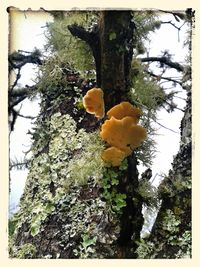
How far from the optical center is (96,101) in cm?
214

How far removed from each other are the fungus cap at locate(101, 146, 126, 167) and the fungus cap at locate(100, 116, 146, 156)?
0.07 ft

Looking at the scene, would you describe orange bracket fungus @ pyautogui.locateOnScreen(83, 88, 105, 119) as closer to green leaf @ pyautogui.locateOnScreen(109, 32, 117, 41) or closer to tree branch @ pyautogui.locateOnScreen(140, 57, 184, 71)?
green leaf @ pyautogui.locateOnScreen(109, 32, 117, 41)

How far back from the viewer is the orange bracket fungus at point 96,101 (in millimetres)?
2117

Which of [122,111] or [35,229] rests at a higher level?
[122,111]

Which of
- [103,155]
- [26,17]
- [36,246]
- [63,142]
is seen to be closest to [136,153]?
[103,155]

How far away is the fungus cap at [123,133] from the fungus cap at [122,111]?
37 millimetres

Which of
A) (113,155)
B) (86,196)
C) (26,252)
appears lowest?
(26,252)

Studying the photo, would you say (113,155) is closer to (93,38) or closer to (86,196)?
(86,196)

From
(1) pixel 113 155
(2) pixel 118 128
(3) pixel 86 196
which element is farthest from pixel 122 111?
(3) pixel 86 196

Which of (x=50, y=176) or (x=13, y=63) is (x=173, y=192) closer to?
(x=50, y=176)

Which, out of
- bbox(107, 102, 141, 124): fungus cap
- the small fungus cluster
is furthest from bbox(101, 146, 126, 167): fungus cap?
bbox(107, 102, 141, 124): fungus cap

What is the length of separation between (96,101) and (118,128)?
16cm

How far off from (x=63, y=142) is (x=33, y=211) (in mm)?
358

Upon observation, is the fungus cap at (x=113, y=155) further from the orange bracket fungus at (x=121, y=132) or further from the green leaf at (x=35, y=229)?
the green leaf at (x=35, y=229)
